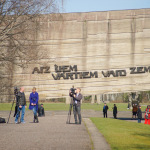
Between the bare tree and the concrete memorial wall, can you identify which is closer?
the bare tree

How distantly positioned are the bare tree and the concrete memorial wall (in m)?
2.06

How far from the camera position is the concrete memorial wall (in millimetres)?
23453

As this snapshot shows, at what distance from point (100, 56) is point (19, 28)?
5.95m

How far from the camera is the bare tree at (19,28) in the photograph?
1830cm

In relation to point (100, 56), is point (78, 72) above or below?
Result: below

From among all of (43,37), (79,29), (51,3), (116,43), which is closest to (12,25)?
(51,3)

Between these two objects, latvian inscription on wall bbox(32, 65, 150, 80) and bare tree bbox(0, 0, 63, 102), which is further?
latvian inscription on wall bbox(32, 65, 150, 80)

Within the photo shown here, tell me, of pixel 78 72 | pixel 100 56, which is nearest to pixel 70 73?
pixel 78 72

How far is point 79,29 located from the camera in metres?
23.7

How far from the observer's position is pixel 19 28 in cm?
1966

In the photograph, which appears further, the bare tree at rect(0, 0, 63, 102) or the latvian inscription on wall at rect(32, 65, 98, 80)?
the latvian inscription on wall at rect(32, 65, 98, 80)

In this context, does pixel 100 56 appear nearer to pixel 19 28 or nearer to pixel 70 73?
pixel 70 73

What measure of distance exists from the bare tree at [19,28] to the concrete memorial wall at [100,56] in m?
2.06

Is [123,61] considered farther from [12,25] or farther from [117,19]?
[12,25]
